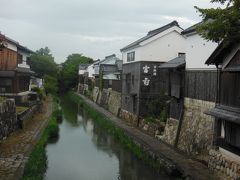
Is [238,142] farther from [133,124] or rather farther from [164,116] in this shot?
[133,124]

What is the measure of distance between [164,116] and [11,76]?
14.6 meters

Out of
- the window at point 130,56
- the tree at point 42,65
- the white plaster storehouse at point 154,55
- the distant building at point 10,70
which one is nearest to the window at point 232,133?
the white plaster storehouse at point 154,55

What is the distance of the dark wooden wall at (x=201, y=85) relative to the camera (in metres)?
17.0

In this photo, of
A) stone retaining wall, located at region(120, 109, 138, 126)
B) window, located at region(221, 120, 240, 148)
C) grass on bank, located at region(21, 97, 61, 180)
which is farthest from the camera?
stone retaining wall, located at region(120, 109, 138, 126)

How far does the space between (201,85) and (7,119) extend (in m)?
12.1

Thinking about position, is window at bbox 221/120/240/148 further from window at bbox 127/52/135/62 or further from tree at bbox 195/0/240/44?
window at bbox 127/52/135/62

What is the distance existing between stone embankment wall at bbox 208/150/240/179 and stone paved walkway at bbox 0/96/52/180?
8.06 metres

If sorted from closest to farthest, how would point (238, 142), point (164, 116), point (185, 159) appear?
1. point (238, 142)
2. point (185, 159)
3. point (164, 116)

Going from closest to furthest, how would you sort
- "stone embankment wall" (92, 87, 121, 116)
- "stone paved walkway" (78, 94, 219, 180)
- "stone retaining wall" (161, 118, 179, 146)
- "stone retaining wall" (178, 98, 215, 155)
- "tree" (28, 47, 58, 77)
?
"stone paved walkway" (78, 94, 219, 180), "stone retaining wall" (178, 98, 215, 155), "stone retaining wall" (161, 118, 179, 146), "stone embankment wall" (92, 87, 121, 116), "tree" (28, 47, 58, 77)

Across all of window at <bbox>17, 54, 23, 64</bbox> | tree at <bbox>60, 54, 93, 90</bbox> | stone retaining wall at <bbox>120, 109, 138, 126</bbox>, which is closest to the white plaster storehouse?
stone retaining wall at <bbox>120, 109, 138, 126</bbox>

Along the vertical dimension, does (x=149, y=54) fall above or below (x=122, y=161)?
above

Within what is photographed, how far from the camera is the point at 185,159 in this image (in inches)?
695

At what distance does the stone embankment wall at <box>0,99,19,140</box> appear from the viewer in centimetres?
2064

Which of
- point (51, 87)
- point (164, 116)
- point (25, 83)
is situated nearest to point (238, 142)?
point (164, 116)
